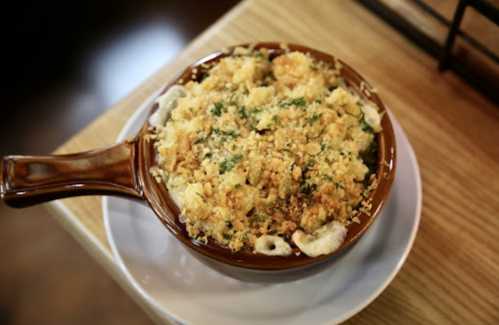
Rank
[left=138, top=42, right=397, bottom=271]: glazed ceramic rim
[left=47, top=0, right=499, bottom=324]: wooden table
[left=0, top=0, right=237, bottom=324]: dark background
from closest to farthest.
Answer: [left=138, top=42, right=397, bottom=271]: glazed ceramic rim, [left=47, top=0, right=499, bottom=324]: wooden table, [left=0, top=0, right=237, bottom=324]: dark background

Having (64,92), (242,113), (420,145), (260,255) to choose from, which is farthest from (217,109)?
(64,92)

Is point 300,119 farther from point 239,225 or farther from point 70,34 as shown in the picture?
point 70,34

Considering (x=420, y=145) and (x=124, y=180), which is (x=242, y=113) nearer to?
→ (x=124, y=180)

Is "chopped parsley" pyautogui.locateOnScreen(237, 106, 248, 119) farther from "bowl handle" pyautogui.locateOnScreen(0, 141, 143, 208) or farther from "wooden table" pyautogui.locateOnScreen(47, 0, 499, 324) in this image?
"wooden table" pyautogui.locateOnScreen(47, 0, 499, 324)

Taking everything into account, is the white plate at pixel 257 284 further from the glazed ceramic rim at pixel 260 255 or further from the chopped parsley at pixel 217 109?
the chopped parsley at pixel 217 109

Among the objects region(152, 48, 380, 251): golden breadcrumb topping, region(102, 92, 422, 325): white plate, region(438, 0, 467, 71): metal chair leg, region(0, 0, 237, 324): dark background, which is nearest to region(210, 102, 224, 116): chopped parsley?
region(152, 48, 380, 251): golden breadcrumb topping

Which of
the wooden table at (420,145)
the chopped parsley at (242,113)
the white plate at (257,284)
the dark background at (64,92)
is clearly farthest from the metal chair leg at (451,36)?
the dark background at (64,92)

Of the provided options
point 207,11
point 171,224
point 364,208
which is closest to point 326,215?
point 364,208
